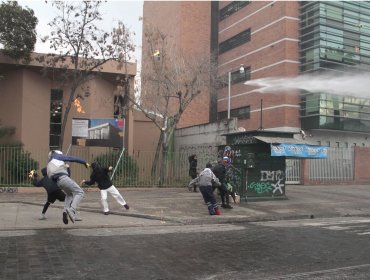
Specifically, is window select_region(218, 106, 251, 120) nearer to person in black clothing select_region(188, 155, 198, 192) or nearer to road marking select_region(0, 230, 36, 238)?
person in black clothing select_region(188, 155, 198, 192)

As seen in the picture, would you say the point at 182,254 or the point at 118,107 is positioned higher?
the point at 118,107

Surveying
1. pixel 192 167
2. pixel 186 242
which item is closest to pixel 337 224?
pixel 186 242

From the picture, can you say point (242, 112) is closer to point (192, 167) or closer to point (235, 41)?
point (235, 41)

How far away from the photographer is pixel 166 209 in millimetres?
14523

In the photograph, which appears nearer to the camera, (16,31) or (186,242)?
(186,242)

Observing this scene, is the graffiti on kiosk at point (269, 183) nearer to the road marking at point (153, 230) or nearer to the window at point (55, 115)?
the road marking at point (153, 230)

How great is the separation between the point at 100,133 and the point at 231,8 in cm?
3206

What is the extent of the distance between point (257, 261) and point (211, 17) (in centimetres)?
5070

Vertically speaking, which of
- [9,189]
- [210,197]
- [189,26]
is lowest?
[9,189]

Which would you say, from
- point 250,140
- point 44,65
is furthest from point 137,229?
point 44,65

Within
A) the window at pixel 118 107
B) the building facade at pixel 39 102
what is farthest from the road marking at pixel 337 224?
the window at pixel 118 107

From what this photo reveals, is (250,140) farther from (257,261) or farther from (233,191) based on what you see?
(257,261)

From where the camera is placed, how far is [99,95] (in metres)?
27.1

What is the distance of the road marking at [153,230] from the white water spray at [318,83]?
Result: 19.2 m
